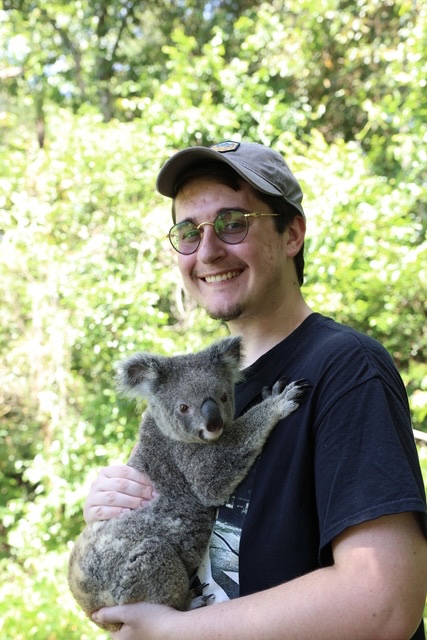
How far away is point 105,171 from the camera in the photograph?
5.84 metres

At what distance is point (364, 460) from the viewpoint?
1205 mm

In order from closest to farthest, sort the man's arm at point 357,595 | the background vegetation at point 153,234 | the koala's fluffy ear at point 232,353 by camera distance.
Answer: the man's arm at point 357,595
the koala's fluffy ear at point 232,353
the background vegetation at point 153,234

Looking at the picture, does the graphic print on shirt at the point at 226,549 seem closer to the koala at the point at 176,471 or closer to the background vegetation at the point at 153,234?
the koala at the point at 176,471

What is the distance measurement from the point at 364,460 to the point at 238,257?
0.77 meters

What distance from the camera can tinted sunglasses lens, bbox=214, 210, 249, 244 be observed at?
1748 mm

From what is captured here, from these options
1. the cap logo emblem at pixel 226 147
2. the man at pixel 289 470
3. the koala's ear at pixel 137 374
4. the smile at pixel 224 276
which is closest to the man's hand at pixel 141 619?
the man at pixel 289 470

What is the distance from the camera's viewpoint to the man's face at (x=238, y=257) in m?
1.76

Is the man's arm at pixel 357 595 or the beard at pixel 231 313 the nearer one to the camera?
the man's arm at pixel 357 595

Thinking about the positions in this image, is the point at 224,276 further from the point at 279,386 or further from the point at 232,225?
the point at 279,386

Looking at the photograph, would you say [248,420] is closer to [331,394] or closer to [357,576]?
[331,394]

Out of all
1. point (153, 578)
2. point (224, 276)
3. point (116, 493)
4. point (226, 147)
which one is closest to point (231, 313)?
point (224, 276)

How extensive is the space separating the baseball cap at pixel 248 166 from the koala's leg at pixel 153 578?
1.10 meters

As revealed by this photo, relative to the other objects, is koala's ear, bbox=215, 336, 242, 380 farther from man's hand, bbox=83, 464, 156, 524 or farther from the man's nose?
man's hand, bbox=83, 464, 156, 524

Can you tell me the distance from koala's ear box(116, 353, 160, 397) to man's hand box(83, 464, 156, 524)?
297mm
